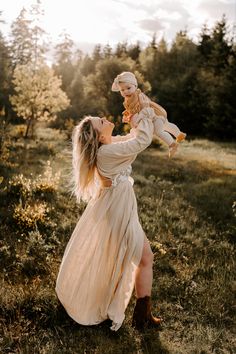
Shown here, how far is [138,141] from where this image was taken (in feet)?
11.8

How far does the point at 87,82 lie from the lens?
33.9 m

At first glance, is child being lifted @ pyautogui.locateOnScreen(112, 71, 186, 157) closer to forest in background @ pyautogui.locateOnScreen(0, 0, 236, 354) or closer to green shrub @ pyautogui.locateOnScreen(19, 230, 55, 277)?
forest in background @ pyautogui.locateOnScreen(0, 0, 236, 354)

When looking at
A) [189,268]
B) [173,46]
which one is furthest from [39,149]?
[173,46]

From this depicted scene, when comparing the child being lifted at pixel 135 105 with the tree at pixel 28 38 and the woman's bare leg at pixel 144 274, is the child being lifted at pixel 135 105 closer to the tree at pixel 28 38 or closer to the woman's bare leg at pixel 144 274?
the woman's bare leg at pixel 144 274

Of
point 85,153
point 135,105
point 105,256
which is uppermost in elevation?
point 135,105

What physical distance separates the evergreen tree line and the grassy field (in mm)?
18963

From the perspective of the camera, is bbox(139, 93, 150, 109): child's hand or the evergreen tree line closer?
bbox(139, 93, 150, 109): child's hand

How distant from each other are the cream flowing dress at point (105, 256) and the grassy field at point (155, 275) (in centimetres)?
21

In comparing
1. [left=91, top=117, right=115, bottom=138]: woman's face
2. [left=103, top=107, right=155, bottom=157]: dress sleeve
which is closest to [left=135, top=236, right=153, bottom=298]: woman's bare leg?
[left=103, top=107, right=155, bottom=157]: dress sleeve

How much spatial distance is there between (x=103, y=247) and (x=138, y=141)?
1.09 meters

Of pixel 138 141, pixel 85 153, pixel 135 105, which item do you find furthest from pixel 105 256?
pixel 135 105

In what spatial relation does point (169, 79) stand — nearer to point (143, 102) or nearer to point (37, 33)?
point (37, 33)

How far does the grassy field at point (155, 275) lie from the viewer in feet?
12.3

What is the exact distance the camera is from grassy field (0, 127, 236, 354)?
3752 millimetres
